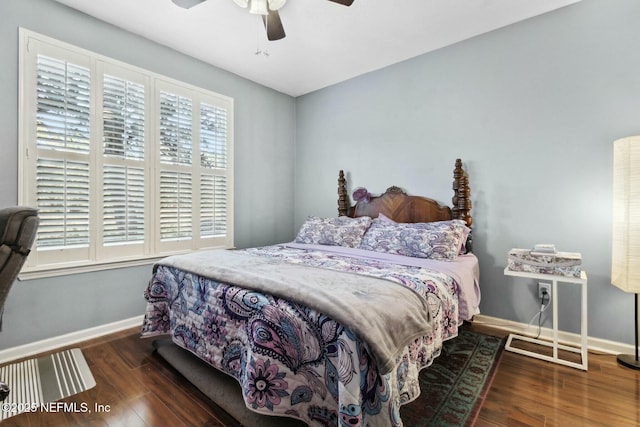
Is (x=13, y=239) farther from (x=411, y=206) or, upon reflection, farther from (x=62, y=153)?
(x=411, y=206)

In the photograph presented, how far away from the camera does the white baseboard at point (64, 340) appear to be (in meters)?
2.15

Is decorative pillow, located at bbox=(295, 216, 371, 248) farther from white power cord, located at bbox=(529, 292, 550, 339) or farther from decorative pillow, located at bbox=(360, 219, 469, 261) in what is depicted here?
white power cord, located at bbox=(529, 292, 550, 339)

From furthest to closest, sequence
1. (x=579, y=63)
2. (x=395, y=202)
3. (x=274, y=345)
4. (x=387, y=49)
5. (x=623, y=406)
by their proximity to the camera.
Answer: (x=395, y=202) < (x=387, y=49) < (x=579, y=63) < (x=623, y=406) < (x=274, y=345)

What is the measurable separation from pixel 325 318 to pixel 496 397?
1.25m

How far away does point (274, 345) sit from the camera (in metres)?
1.44

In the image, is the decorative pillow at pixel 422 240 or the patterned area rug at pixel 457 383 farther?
the decorative pillow at pixel 422 240

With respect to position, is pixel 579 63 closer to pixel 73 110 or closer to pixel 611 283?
pixel 611 283

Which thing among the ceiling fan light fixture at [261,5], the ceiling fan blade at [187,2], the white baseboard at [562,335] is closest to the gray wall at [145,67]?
the ceiling fan blade at [187,2]

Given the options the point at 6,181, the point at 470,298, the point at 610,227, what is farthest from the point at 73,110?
the point at 610,227

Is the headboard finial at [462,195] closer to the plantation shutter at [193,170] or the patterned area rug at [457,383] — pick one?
the patterned area rug at [457,383]

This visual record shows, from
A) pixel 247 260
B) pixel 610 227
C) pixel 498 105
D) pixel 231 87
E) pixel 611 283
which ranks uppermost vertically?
pixel 231 87

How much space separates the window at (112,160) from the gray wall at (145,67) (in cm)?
9

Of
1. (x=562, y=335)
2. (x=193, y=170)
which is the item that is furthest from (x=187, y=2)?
(x=562, y=335)

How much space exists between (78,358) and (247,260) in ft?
4.75
